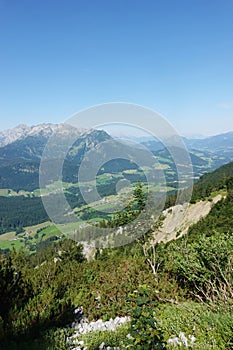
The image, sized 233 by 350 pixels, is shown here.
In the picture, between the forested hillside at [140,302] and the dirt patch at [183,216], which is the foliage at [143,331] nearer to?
the forested hillside at [140,302]

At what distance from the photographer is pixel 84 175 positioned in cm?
1391

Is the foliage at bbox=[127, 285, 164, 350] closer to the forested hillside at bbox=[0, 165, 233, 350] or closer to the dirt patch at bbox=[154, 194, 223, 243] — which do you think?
the forested hillside at bbox=[0, 165, 233, 350]

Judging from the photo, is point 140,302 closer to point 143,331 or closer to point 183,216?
point 143,331

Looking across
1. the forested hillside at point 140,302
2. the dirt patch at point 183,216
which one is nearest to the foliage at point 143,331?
the forested hillside at point 140,302

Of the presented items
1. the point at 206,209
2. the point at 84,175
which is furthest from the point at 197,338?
the point at 206,209

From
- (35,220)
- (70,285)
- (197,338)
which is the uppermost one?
(197,338)

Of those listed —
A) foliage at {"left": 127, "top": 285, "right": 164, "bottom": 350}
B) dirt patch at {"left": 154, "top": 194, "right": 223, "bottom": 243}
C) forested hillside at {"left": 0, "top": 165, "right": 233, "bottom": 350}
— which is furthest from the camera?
dirt patch at {"left": 154, "top": 194, "right": 223, "bottom": 243}

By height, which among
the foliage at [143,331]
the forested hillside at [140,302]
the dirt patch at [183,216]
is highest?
the foliage at [143,331]

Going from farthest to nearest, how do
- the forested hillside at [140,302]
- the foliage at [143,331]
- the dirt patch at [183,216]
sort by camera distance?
the dirt patch at [183,216]
the forested hillside at [140,302]
the foliage at [143,331]

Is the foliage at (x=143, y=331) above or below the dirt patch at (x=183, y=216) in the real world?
above

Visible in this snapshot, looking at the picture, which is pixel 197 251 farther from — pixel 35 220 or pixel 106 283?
pixel 35 220

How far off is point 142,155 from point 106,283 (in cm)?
844

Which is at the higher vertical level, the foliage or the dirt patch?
the foliage

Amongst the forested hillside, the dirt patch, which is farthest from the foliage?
the dirt patch
